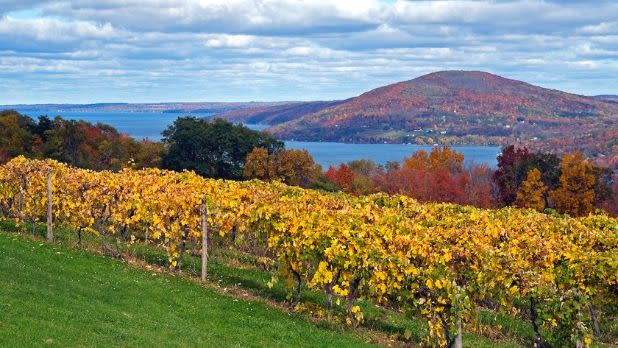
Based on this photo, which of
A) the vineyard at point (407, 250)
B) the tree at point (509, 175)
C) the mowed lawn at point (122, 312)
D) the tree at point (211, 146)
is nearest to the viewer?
the mowed lawn at point (122, 312)

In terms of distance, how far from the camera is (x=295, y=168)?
252ft

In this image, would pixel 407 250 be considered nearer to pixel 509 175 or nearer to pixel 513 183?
pixel 513 183

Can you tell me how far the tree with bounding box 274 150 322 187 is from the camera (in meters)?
75.6

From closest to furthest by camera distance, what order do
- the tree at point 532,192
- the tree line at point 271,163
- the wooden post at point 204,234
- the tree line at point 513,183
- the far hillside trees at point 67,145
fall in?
the wooden post at point 204,234 < the tree line at point 513,183 < the tree at point 532,192 < the tree line at point 271,163 < the far hillside trees at point 67,145

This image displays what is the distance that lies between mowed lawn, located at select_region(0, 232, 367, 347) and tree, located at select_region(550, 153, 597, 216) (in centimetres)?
5543

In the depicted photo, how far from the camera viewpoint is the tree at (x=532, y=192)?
65.5 meters

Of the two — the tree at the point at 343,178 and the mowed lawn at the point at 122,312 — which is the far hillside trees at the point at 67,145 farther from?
the mowed lawn at the point at 122,312

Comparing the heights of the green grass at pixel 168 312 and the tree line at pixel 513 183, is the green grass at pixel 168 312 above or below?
above

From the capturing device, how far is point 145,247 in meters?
21.5

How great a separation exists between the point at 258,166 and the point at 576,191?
3392 centimetres

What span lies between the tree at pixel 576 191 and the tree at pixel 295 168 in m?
27.3

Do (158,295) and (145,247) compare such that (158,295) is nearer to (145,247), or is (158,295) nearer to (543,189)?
(145,247)

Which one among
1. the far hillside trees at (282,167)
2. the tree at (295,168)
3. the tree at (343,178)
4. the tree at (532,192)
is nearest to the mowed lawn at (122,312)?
the tree at (532,192)

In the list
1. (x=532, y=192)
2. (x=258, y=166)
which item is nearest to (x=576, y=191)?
(x=532, y=192)
